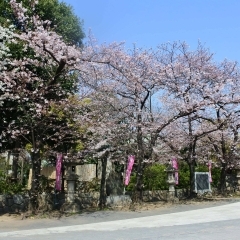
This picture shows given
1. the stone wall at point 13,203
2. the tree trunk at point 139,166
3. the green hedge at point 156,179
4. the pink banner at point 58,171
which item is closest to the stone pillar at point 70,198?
the pink banner at point 58,171

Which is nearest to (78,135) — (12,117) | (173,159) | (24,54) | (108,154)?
(108,154)

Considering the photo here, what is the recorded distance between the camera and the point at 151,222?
11586 millimetres

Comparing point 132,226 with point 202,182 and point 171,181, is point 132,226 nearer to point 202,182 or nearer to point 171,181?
point 171,181

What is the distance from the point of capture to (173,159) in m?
18.0

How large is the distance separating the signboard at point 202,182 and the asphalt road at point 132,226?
547 centimetres

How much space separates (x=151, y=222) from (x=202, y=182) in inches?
379

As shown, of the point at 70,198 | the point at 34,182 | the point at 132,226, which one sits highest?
the point at 34,182

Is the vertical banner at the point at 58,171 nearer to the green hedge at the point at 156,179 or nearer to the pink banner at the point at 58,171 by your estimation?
the pink banner at the point at 58,171

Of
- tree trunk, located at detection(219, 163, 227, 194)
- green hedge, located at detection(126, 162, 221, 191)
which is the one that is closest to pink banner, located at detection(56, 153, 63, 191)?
green hedge, located at detection(126, 162, 221, 191)

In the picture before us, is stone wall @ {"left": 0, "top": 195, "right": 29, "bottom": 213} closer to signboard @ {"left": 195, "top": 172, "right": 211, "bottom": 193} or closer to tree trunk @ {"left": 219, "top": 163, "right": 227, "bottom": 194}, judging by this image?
signboard @ {"left": 195, "top": 172, "right": 211, "bottom": 193}

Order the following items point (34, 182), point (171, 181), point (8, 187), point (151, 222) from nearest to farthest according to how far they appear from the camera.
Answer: point (151, 222) → point (34, 182) → point (8, 187) → point (171, 181)

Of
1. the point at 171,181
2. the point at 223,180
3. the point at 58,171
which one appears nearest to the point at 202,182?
the point at 223,180

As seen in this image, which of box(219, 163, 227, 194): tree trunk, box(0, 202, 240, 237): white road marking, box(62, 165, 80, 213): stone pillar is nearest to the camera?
box(0, 202, 240, 237): white road marking

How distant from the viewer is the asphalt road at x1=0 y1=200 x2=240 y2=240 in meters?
9.20
